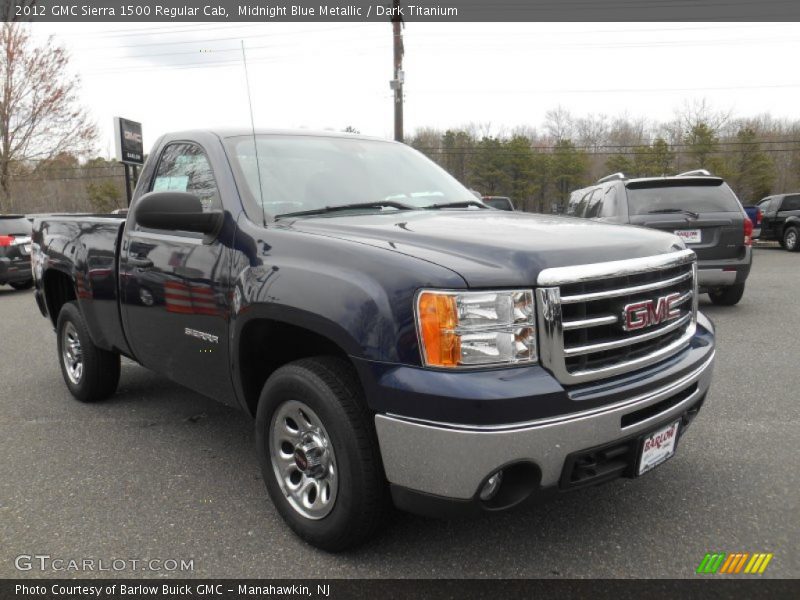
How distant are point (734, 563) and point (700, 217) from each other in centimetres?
597

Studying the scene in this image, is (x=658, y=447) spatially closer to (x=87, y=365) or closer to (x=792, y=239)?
(x=87, y=365)

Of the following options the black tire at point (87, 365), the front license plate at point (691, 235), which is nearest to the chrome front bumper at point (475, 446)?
the black tire at point (87, 365)

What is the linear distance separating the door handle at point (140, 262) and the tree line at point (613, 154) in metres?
39.4

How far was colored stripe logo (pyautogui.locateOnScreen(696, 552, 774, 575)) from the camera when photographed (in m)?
2.38

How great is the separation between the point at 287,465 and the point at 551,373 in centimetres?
126

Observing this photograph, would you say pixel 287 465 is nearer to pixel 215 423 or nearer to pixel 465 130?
pixel 215 423

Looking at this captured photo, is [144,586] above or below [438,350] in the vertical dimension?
below

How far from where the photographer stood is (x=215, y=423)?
165 inches

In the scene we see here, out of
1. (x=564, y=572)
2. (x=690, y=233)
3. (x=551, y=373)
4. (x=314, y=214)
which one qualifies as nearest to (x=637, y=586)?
(x=564, y=572)

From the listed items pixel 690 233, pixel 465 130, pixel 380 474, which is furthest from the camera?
pixel 465 130

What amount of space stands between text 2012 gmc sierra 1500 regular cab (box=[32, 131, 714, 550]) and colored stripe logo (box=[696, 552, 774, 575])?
1.42 ft

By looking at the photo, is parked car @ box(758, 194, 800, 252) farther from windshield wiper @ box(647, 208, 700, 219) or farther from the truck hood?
the truck hood

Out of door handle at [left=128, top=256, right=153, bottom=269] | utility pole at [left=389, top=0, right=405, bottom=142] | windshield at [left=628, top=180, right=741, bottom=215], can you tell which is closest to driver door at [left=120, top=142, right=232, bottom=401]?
door handle at [left=128, top=256, right=153, bottom=269]

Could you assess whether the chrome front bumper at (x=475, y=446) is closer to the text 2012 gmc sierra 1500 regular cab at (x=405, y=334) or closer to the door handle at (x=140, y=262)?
the text 2012 gmc sierra 1500 regular cab at (x=405, y=334)
